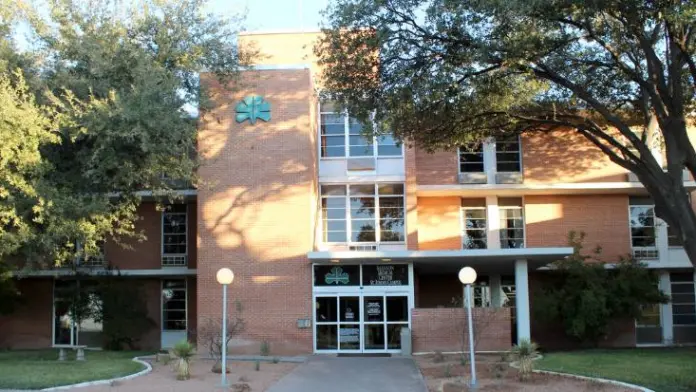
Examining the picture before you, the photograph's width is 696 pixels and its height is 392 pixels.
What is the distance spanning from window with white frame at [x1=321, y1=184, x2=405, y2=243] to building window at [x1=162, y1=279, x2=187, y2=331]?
23.6ft

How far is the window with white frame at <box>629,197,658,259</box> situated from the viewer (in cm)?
2758

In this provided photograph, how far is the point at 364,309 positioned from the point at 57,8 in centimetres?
1334

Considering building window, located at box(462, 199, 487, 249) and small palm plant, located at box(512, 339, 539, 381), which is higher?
building window, located at box(462, 199, 487, 249)

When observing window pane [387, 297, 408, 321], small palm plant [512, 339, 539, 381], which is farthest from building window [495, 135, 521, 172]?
small palm plant [512, 339, 539, 381]

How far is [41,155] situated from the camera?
59.0 feet

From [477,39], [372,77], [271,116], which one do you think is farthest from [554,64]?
[271,116]

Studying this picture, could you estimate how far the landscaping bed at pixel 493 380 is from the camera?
13.9 meters

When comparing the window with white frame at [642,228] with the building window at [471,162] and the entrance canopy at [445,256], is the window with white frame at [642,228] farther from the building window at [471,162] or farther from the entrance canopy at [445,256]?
the building window at [471,162]

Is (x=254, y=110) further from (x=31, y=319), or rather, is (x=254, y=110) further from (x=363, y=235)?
(x=31, y=319)

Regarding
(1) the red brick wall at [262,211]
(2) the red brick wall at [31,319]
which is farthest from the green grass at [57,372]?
(2) the red brick wall at [31,319]

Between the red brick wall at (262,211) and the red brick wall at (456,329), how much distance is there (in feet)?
12.0

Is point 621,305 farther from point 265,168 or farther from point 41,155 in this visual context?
point 41,155

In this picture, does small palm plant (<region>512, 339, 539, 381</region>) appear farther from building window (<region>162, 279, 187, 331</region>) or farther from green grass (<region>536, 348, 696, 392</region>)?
building window (<region>162, 279, 187, 331</region>)

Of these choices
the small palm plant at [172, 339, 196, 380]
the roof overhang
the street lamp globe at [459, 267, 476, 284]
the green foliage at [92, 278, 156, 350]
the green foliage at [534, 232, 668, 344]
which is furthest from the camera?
the roof overhang
